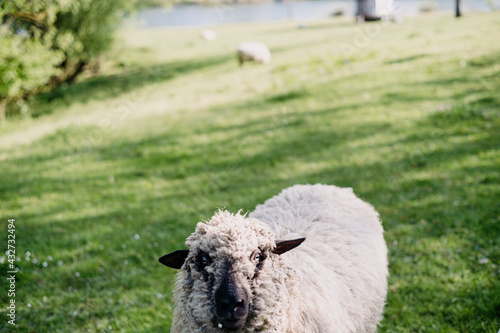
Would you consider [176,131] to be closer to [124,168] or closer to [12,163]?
[124,168]

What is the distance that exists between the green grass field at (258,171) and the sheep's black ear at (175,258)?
65.0 inches

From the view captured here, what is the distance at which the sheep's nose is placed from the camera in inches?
78.0

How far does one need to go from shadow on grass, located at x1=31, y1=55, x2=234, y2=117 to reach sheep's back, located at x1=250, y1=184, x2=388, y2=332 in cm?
1256

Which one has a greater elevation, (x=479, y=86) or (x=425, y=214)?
(x=479, y=86)

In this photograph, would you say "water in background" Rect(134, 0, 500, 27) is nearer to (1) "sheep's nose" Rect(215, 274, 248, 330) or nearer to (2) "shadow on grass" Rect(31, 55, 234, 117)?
(2) "shadow on grass" Rect(31, 55, 234, 117)

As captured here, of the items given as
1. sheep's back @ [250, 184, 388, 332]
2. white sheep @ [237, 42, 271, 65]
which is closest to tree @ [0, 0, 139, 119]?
white sheep @ [237, 42, 271, 65]

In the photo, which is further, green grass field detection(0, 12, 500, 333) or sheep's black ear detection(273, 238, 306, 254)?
green grass field detection(0, 12, 500, 333)

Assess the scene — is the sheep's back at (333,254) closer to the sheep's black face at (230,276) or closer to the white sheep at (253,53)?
the sheep's black face at (230,276)

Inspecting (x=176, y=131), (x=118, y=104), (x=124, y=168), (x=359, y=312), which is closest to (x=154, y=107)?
(x=118, y=104)

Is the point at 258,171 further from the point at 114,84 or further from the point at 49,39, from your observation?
the point at 114,84

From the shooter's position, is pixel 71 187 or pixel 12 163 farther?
pixel 12 163

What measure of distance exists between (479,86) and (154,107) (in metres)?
9.29

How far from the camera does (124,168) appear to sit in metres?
7.59

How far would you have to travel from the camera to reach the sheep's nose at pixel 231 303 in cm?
198
